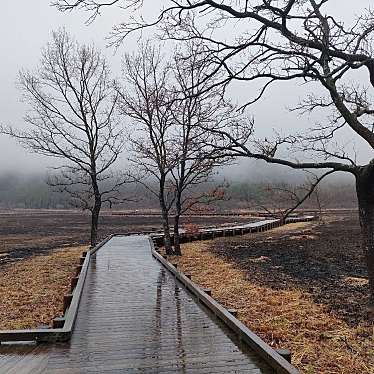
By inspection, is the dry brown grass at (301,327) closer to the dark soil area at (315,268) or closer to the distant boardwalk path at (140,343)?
the dark soil area at (315,268)

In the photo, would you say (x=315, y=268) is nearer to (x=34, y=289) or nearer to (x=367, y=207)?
(x=367, y=207)

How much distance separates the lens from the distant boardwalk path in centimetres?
553

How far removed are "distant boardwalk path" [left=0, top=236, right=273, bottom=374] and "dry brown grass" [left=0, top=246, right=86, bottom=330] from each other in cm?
141

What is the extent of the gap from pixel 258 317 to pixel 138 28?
21.4ft

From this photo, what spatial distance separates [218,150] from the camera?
998 centimetres

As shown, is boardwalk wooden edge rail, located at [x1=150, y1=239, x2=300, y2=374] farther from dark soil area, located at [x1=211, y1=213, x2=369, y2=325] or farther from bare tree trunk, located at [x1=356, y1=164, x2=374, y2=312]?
bare tree trunk, located at [x1=356, y1=164, x2=374, y2=312]

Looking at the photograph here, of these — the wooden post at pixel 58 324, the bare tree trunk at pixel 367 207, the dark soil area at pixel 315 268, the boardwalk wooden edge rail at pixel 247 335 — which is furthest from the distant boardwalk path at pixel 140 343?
the bare tree trunk at pixel 367 207

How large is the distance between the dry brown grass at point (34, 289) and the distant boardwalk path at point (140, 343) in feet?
4.63

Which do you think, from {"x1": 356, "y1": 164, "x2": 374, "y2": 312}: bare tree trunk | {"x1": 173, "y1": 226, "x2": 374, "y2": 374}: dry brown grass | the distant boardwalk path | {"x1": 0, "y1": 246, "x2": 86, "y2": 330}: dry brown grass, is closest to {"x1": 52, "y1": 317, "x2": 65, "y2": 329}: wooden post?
the distant boardwalk path

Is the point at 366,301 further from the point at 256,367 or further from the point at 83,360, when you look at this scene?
the point at 83,360

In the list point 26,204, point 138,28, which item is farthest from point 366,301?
point 26,204

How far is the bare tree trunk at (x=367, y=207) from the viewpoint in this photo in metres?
9.34

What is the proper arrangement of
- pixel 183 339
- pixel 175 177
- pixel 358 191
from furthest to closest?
pixel 175 177 < pixel 358 191 < pixel 183 339

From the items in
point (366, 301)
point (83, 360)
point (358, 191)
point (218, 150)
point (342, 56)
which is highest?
point (342, 56)
